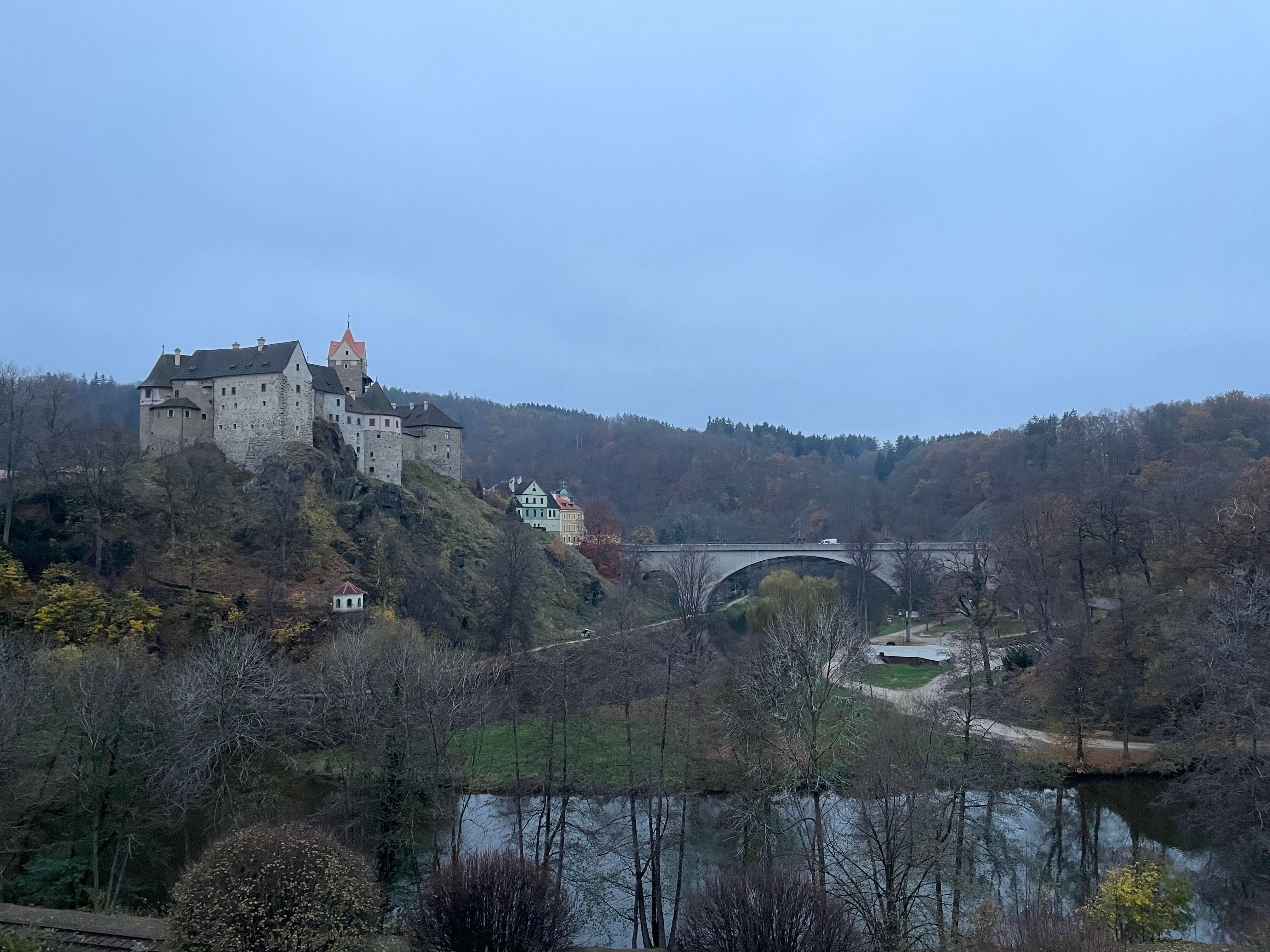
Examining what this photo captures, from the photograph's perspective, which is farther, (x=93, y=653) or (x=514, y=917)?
(x=93, y=653)

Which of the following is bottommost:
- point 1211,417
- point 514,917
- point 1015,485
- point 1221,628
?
point 514,917

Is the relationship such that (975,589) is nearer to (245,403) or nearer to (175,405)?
(245,403)

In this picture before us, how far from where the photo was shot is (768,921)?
11.2 meters

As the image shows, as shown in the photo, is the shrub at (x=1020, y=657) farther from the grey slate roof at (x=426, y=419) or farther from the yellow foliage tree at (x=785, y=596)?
the grey slate roof at (x=426, y=419)

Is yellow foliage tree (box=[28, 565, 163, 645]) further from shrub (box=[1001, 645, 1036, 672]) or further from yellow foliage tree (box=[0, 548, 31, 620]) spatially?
shrub (box=[1001, 645, 1036, 672])

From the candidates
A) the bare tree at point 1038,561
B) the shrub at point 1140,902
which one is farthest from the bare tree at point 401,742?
the bare tree at point 1038,561

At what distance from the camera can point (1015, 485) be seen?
74812 mm

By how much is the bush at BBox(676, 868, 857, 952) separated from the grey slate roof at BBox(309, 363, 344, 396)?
142ft

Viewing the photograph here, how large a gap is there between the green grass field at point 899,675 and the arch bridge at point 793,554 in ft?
54.7

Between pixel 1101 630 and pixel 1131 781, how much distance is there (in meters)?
6.35

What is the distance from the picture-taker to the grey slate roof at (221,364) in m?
47.3

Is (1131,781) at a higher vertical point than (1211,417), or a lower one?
lower

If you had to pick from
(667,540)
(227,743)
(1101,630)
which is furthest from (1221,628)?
(667,540)

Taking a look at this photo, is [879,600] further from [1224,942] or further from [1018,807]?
[1224,942]
